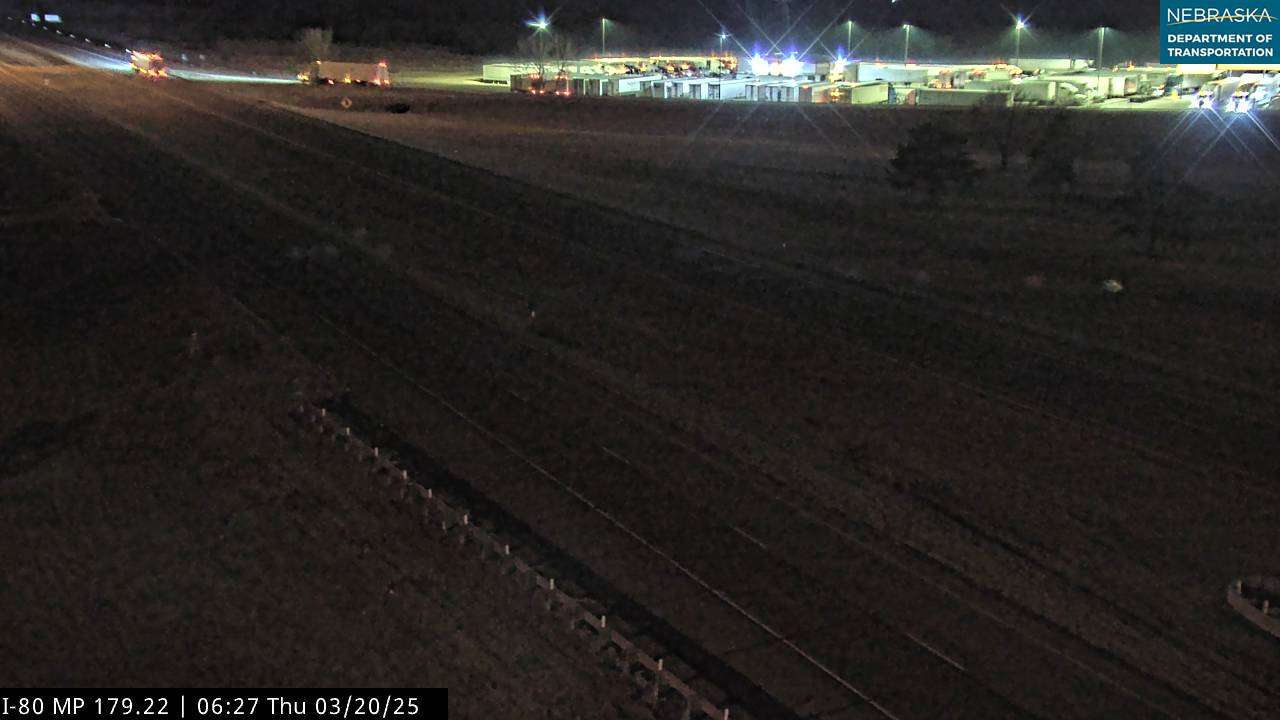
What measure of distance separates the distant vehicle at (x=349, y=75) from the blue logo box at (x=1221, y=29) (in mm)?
33685

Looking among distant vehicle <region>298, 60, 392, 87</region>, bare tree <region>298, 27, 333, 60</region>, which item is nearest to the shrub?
distant vehicle <region>298, 60, 392, 87</region>

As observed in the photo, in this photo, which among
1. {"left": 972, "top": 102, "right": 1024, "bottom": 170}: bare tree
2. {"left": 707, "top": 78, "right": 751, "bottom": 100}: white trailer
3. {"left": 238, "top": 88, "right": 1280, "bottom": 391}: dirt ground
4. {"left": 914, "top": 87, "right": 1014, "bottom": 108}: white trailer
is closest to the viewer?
{"left": 238, "top": 88, "right": 1280, "bottom": 391}: dirt ground

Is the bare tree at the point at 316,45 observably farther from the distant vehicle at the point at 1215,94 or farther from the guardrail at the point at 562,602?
the guardrail at the point at 562,602

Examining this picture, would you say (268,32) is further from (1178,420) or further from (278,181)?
(1178,420)

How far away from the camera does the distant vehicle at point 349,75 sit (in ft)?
177

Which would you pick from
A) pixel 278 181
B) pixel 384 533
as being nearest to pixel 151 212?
pixel 278 181

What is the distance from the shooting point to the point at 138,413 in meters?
13.2

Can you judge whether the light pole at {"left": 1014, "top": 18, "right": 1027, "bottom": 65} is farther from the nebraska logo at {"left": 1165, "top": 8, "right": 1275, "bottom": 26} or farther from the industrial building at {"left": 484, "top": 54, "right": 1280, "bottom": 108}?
the nebraska logo at {"left": 1165, "top": 8, "right": 1275, "bottom": 26}

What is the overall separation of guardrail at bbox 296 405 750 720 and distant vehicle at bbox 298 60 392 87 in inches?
1744

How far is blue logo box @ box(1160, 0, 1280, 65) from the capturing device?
998 inches

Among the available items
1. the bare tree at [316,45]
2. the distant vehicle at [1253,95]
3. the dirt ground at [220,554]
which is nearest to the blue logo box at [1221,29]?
the distant vehicle at [1253,95]

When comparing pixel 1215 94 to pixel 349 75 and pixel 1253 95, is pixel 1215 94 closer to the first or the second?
pixel 1253 95

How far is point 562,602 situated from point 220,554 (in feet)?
9.22

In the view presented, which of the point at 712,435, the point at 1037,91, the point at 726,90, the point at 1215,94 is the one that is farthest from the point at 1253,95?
the point at 712,435
